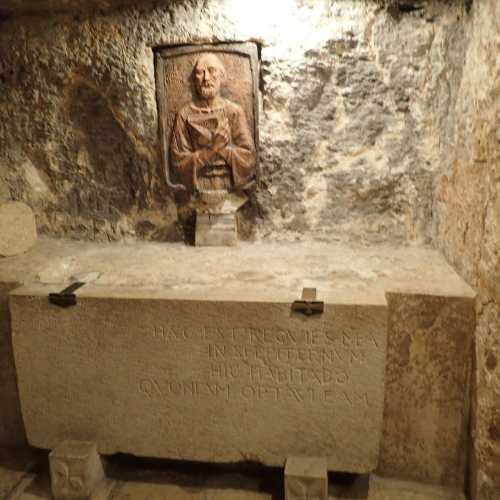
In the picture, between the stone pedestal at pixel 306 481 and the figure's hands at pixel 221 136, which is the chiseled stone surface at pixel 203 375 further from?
the figure's hands at pixel 221 136

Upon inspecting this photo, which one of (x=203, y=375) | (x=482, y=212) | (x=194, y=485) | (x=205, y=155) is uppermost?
(x=205, y=155)

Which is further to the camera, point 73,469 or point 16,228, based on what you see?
point 16,228

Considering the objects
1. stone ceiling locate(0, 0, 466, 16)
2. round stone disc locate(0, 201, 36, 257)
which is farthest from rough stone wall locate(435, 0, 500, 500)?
round stone disc locate(0, 201, 36, 257)

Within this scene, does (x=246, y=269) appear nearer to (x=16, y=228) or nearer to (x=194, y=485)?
(x=194, y=485)

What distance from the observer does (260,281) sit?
1.97m

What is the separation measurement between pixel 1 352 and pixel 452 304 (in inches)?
84.0

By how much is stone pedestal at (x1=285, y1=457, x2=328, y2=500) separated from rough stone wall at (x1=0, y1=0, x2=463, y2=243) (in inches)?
51.3

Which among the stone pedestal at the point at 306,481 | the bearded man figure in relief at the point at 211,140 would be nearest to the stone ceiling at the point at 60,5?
the bearded man figure in relief at the point at 211,140

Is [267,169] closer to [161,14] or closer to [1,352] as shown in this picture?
[161,14]

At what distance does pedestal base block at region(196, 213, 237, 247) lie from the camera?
2.58 meters

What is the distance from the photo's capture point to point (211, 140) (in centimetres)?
241

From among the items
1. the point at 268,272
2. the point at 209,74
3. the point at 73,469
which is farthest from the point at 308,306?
the point at 209,74

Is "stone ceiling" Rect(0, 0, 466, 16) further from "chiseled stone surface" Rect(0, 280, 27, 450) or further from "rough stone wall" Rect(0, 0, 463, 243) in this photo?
"chiseled stone surface" Rect(0, 280, 27, 450)

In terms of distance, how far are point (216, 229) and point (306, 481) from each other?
4.69ft
